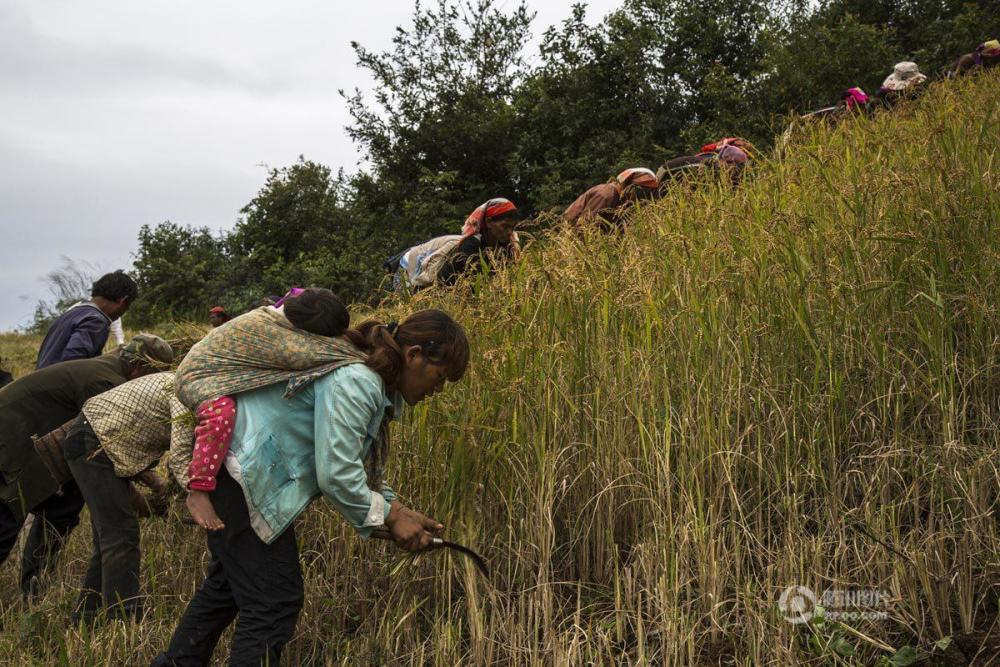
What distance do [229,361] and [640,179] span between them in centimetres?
401

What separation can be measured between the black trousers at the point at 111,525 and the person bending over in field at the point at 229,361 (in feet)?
4.23

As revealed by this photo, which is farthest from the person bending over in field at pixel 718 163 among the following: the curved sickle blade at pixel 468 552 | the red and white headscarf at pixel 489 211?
the curved sickle blade at pixel 468 552

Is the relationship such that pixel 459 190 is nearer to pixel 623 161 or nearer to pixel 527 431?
pixel 623 161

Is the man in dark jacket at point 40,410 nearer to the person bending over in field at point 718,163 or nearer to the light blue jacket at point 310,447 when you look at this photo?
the light blue jacket at point 310,447

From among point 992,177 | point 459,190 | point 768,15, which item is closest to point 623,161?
point 459,190

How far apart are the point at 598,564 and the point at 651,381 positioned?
70cm

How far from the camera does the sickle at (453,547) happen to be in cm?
274

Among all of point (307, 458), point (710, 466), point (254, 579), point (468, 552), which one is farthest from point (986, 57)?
point (254, 579)

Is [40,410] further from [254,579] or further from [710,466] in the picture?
[710,466]

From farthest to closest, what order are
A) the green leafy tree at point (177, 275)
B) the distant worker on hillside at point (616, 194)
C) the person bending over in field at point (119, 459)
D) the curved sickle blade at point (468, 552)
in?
the green leafy tree at point (177, 275) → the distant worker on hillside at point (616, 194) → the person bending over in field at point (119, 459) → the curved sickle blade at point (468, 552)

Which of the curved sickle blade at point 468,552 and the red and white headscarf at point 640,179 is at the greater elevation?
the red and white headscarf at point 640,179

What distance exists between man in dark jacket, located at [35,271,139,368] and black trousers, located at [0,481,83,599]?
78 cm

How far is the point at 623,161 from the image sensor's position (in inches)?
461

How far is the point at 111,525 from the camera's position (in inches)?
148
